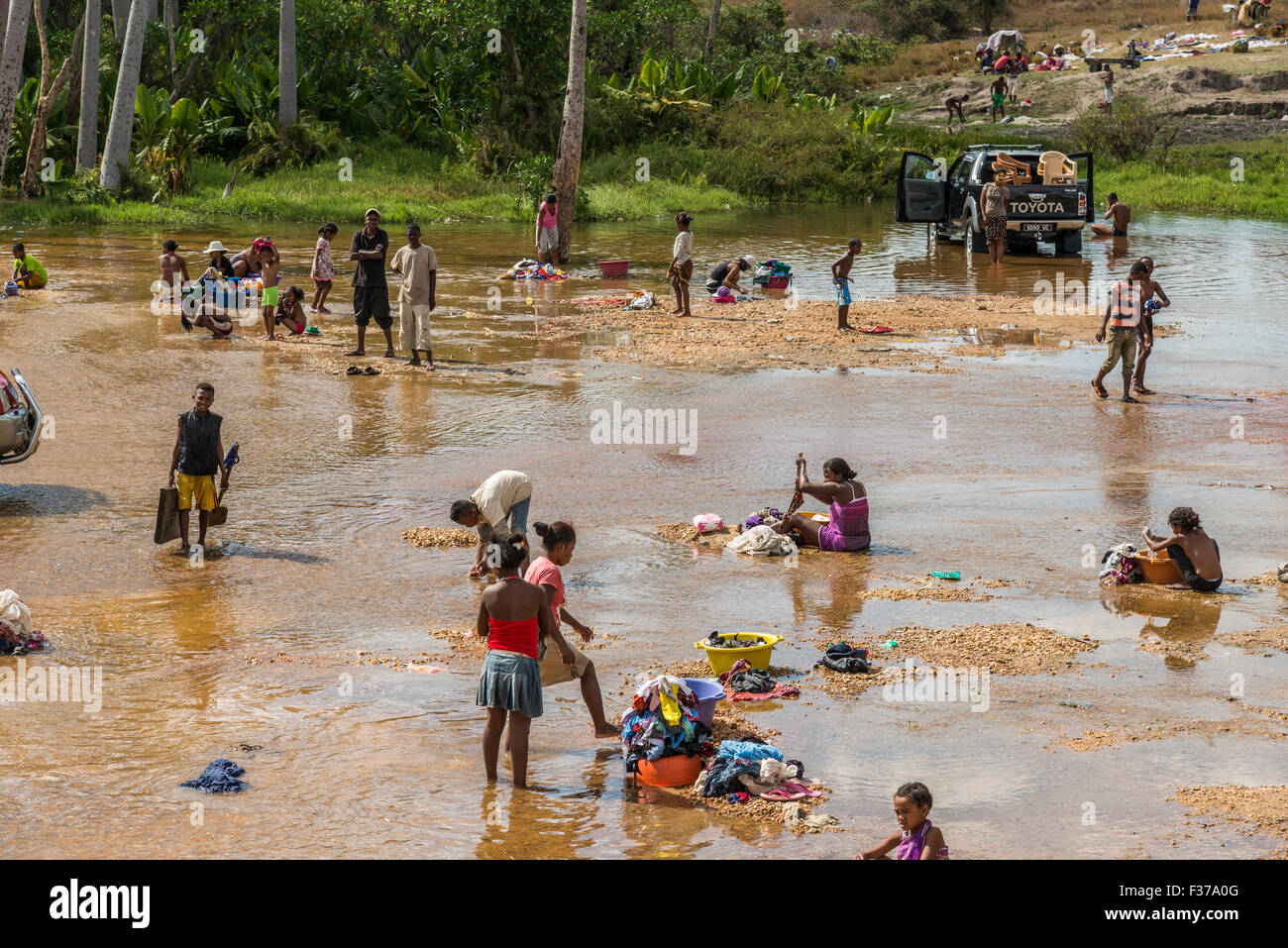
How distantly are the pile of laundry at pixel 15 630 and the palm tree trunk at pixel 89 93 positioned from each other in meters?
28.4

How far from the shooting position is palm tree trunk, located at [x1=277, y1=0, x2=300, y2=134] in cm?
3744

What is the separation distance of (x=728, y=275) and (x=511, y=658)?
55.4 feet

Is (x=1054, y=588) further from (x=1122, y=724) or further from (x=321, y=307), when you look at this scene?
(x=321, y=307)

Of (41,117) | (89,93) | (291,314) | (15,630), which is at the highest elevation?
(89,93)

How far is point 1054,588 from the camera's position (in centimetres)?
1029

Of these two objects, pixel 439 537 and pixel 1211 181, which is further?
pixel 1211 181

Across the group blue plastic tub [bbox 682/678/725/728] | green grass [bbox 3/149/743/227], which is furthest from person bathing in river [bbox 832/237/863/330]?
green grass [bbox 3/149/743/227]

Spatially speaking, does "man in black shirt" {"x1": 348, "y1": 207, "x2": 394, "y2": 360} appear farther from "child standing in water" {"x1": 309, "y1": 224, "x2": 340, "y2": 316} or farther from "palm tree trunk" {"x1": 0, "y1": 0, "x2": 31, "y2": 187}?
"palm tree trunk" {"x1": 0, "y1": 0, "x2": 31, "y2": 187}

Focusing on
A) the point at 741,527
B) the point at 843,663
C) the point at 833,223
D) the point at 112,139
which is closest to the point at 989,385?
the point at 741,527

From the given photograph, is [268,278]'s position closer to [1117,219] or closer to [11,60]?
[11,60]

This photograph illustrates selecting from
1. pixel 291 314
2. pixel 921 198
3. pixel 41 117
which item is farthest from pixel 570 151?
pixel 41 117

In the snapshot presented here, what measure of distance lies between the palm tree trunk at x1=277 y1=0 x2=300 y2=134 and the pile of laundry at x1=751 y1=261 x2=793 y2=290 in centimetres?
1871

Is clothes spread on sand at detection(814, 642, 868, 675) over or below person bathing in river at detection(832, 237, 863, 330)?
below

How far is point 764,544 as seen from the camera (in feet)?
36.4
